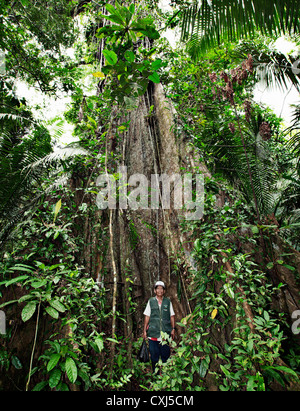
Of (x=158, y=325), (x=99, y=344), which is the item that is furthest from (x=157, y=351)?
(x=99, y=344)

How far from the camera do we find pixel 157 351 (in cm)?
233

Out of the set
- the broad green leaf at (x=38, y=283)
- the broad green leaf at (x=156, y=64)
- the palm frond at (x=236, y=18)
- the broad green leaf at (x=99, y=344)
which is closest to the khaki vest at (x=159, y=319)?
the broad green leaf at (x=99, y=344)

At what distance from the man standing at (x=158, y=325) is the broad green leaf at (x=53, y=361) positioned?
1.27 meters

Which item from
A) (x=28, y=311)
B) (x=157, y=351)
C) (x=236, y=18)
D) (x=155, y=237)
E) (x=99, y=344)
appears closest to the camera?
(x=28, y=311)

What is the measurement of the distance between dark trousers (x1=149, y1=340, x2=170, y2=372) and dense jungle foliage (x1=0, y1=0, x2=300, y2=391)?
188mm

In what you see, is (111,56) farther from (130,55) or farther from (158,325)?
(158,325)

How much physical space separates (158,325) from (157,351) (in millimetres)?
273

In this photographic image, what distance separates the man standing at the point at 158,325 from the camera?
2.33m

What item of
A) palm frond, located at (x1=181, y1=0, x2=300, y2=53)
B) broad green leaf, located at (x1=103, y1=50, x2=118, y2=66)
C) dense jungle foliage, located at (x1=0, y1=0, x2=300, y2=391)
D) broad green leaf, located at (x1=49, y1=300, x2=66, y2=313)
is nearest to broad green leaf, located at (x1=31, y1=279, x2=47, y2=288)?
dense jungle foliage, located at (x1=0, y1=0, x2=300, y2=391)

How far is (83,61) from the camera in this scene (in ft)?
20.8
